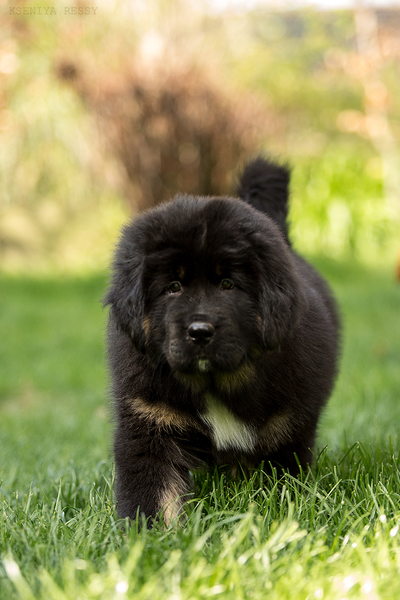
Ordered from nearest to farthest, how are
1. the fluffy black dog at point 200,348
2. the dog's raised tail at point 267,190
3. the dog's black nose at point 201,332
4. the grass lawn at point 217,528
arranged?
1. the grass lawn at point 217,528
2. the dog's black nose at point 201,332
3. the fluffy black dog at point 200,348
4. the dog's raised tail at point 267,190

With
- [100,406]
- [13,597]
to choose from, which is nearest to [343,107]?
[100,406]

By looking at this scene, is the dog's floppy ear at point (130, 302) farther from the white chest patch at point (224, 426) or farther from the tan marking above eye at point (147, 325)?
the white chest patch at point (224, 426)

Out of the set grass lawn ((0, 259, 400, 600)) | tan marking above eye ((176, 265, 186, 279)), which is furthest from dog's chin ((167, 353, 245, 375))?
grass lawn ((0, 259, 400, 600))

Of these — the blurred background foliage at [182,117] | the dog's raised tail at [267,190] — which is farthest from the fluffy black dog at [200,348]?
the blurred background foliage at [182,117]

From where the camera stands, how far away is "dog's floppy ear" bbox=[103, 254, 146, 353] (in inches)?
94.0

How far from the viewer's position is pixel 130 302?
7.86ft

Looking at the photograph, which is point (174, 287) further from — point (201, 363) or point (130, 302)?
point (201, 363)

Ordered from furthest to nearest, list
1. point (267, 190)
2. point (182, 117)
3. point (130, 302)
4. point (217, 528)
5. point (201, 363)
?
point (182, 117), point (267, 190), point (130, 302), point (201, 363), point (217, 528)

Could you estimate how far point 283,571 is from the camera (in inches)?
71.7

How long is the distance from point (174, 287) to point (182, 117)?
810cm

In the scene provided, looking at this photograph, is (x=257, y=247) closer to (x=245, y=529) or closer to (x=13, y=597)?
(x=245, y=529)

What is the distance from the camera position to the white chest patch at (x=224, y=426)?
2471 mm

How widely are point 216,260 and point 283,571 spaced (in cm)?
104

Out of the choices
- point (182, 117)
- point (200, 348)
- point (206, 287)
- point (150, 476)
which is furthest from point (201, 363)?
point (182, 117)
